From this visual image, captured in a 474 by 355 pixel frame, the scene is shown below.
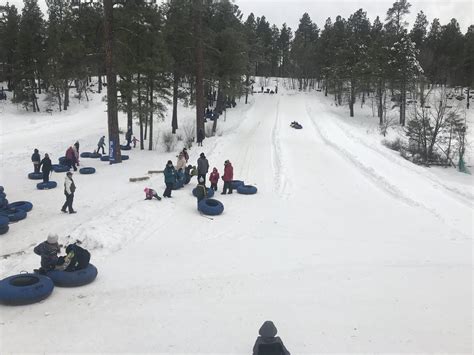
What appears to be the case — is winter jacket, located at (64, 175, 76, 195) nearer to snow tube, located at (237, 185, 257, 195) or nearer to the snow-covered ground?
the snow-covered ground

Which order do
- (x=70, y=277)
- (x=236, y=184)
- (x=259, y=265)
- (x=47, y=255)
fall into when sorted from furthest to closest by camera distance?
(x=236, y=184) < (x=259, y=265) < (x=47, y=255) < (x=70, y=277)

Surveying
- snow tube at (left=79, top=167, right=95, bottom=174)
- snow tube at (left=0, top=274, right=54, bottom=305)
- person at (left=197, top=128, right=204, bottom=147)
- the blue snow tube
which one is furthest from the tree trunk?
snow tube at (left=0, top=274, right=54, bottom=305)

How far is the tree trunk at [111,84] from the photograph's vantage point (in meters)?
23.4

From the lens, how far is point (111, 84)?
24.4m

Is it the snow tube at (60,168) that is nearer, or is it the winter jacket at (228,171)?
the winter jacket at (228,171)

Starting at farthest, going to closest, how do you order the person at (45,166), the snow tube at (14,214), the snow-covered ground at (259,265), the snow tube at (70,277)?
the person at (45,166)
the snow tube at (14,214)
the snow tube at (70,277)
the snow-covered ground at (259,265)

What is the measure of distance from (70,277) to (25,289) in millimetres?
1101

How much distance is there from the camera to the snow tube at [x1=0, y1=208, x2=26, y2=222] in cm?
1372

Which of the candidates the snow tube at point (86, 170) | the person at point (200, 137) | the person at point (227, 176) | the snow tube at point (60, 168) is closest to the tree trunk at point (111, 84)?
the snow tube at point (86, 170)

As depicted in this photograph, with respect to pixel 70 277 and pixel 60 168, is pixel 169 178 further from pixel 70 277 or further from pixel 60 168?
pixel 60 168

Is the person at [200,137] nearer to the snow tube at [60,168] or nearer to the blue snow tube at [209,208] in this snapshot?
the snow tube at [60,168]

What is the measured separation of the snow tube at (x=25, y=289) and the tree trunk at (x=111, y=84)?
654 inches

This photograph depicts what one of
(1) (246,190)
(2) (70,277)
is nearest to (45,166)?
(1) (246,190)

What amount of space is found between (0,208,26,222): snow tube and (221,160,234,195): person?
7.97 meters
